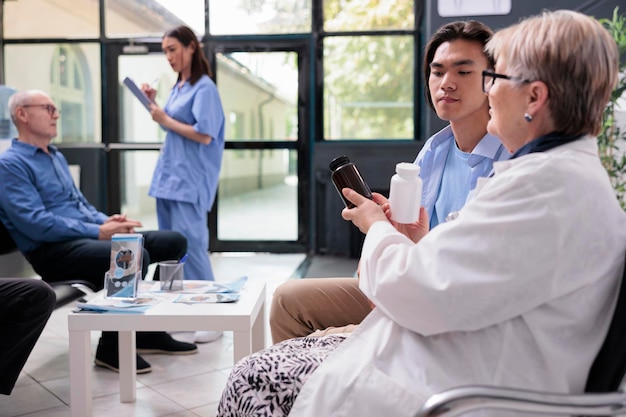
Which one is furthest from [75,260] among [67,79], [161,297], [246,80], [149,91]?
[67,79]

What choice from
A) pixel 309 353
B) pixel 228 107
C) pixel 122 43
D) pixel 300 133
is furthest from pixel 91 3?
pixel 309 353

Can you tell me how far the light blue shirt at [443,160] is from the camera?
6.03 ft

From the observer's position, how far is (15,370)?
2.32m

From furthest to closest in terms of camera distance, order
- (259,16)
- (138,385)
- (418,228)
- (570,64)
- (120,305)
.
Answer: (259,16), (138,385), (120,305), (418,228), (570,64)

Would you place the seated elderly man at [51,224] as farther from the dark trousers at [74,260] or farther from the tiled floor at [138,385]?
the tiled floor at [138,385]

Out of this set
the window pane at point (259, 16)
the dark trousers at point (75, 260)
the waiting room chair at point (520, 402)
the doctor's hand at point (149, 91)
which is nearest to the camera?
the waiting room chair at point (520, 402)

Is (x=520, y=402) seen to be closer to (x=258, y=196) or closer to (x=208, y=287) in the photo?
(x=208, y=287)

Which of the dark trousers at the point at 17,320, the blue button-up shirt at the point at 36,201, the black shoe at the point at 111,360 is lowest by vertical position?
the black shoe at the point at 111,360

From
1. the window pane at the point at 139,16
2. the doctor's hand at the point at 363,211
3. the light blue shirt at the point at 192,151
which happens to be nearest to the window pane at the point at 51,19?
the window pane at the point at 139,16

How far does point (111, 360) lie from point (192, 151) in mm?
1307

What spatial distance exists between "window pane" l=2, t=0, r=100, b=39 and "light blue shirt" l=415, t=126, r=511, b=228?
4771mm

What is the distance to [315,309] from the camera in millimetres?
1867

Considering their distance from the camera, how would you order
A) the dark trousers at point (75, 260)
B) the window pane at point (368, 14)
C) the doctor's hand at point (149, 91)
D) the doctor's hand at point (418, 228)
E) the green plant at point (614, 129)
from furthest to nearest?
the window pane at point (368, 14) < the doctor's hand at point (149, 91) < the green plant at point (614, 129) < the dark trousers at point (75, 260) < the doctor's hand at point (418, 228)

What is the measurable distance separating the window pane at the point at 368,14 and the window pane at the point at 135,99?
143 cm
